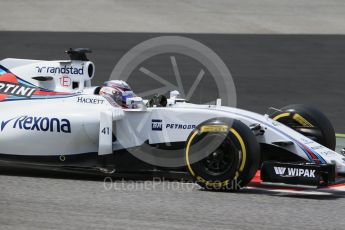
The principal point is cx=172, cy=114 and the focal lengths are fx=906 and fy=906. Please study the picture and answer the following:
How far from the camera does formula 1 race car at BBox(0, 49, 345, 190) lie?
28.6 feet

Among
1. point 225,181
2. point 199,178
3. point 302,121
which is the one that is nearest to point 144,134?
point 199,178

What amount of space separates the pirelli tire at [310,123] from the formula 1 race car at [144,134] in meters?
0.01

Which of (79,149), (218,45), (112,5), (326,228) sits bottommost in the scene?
(326,228)

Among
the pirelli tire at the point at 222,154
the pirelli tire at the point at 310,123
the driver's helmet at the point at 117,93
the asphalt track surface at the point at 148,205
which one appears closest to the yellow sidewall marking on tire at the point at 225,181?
the pirelli tire at the point at 222,154

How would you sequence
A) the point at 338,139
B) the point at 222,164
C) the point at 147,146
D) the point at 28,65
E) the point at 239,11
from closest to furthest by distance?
the point at 222,164
the point at 147,146
the point at 28,65
the point at 338,139
the point at 239,11

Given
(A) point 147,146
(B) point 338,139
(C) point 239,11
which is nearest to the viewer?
(A) point 147,146

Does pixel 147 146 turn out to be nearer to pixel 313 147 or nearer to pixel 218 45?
pixel 313 147

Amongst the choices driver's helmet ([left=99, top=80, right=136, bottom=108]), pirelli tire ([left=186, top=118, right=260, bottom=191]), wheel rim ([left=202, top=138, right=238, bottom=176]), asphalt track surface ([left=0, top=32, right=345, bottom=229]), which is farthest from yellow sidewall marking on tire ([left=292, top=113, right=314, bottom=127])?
driver's helmet ([left=99, top=80, right=136, bottom=108])

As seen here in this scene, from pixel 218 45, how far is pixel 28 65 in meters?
8.44

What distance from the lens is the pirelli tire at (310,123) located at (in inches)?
392

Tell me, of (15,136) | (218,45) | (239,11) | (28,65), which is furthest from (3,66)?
(239,11)

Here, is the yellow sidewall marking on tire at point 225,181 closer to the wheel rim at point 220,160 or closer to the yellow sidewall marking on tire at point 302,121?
the wheel rim at point 220,160

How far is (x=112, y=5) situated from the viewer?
22.1m

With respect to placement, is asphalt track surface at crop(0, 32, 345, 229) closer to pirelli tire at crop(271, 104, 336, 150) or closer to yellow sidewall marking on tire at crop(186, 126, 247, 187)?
yellow sidewall marking on tire at crop(186, 126, 247, 187)
